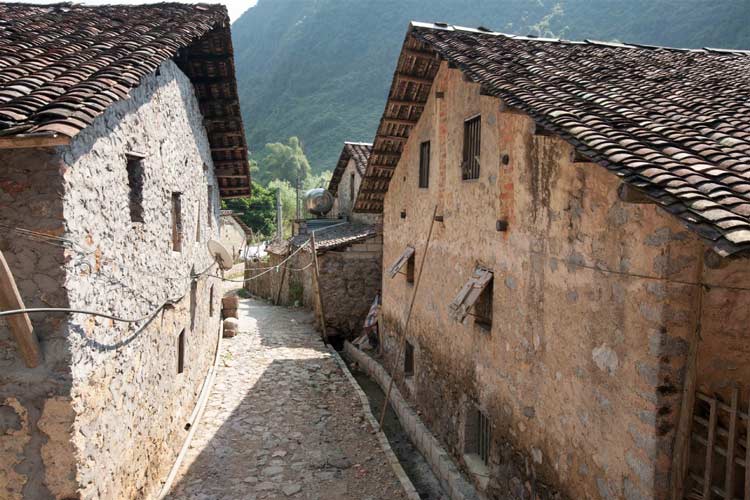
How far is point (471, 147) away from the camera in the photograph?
845 centimetres

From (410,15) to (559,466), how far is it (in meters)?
102

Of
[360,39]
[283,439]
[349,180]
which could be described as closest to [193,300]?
[283,439]

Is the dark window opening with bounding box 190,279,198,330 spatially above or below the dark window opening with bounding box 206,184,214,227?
below

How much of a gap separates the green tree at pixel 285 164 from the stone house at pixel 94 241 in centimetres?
6018

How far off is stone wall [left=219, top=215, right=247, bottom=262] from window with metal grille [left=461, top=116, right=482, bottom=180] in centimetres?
2468

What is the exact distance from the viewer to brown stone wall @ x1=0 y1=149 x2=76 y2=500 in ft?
14.6

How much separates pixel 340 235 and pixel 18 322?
50.6 feet

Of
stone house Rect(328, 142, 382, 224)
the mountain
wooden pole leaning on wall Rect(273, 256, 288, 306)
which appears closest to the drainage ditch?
stone house Rect(328, 142, 382, 224)

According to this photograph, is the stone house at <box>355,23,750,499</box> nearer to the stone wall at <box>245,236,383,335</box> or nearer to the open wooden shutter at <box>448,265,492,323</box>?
the open wooden shutter at <box>448,265,492,323</box>

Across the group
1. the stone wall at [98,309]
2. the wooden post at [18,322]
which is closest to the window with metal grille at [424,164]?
the stone wall at [98,309]

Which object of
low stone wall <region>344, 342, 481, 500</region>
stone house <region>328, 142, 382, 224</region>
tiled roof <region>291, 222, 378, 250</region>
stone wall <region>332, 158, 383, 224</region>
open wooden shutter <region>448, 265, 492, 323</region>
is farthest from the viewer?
stone wall <region>332, 158, 383, 224</region>

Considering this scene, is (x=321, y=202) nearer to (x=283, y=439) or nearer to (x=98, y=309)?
(x=283, y=439)

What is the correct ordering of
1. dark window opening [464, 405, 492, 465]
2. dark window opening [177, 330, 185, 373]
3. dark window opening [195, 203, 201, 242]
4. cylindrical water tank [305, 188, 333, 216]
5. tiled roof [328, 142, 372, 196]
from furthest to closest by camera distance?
cylindrical water tank [305, 188, 333, 216] < tiled roof [328, 142, 372, 196] < dark window opening [195, 203, 201, 242] < dark window opening [177, 330, 185, 373] < dark window opening [464, 405, 492, 465]

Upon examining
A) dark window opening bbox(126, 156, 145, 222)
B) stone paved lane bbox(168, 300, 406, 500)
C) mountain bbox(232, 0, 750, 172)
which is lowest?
stone paved lane bbox(168, 300, 406, 500)
